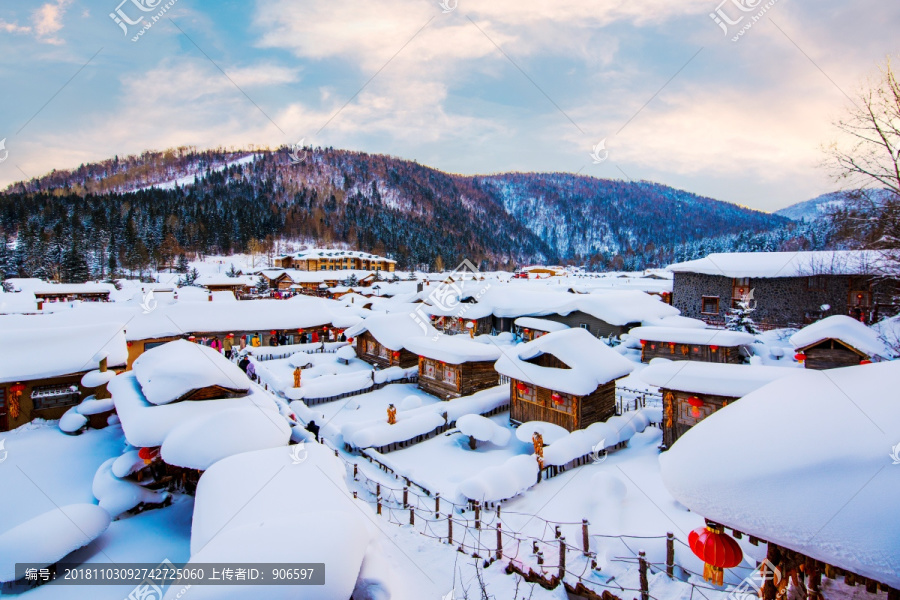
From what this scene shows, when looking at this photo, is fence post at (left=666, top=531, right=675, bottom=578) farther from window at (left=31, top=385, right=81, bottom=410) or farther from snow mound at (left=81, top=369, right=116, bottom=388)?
window at (left=31, top=385, right=81, bottom=410)

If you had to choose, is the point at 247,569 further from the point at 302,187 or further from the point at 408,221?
the point at 302,187

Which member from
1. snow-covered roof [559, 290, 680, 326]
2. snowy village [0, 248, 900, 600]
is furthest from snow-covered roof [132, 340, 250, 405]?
snow-covered roof [559, 290, 680, 326]

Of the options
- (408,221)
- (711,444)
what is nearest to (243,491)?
(711,444)

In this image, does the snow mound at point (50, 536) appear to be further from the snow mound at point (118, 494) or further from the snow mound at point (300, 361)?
the snow mound at point (300, 361)

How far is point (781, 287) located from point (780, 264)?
168 centimetres

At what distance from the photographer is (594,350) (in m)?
16.8

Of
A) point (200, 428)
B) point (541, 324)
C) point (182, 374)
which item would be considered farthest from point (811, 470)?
point (541, 324)

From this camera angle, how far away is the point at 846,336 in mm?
17672

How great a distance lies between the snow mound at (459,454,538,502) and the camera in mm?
11016

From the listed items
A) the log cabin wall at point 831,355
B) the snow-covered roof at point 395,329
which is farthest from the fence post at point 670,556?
the snow-covered roof at point 395,329

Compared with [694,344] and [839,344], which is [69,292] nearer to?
[694,344]

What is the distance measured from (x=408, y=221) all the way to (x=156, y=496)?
14397cm

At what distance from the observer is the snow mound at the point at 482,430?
48.7ft

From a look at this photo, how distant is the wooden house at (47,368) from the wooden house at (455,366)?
13300mm
